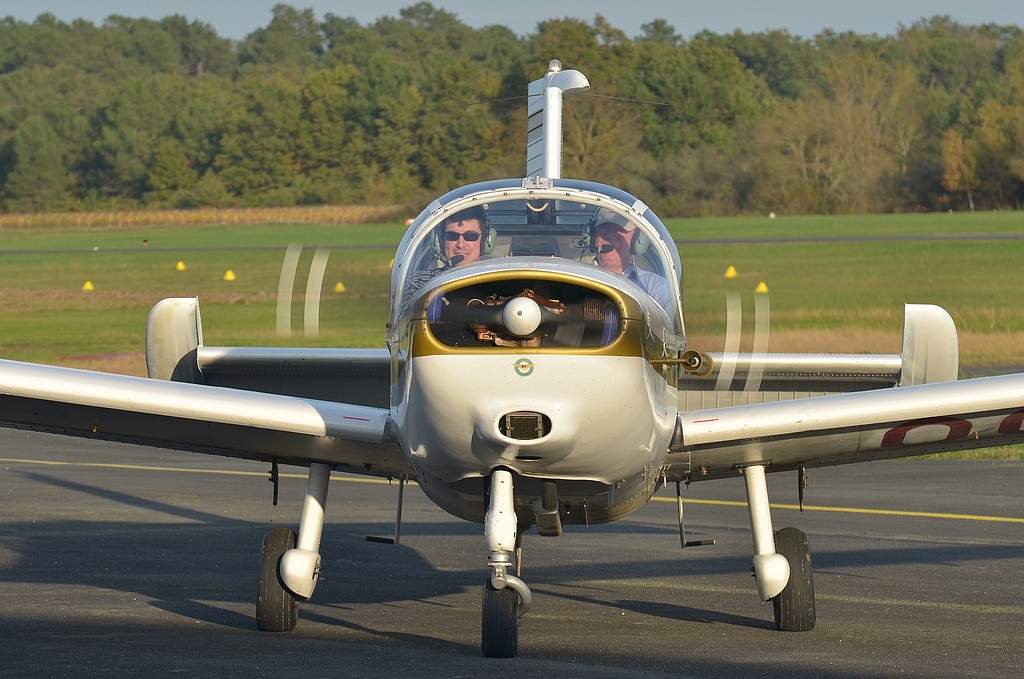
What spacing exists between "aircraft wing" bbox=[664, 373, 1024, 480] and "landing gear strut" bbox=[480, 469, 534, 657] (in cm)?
145

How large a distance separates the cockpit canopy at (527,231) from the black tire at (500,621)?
156cm

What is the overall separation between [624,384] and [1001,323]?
105 feet

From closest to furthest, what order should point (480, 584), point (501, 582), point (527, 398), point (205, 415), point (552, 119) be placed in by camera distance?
point (527, 398) → point (501, 582) → point (205, 415) → point (480, 584) → point (552, 119)

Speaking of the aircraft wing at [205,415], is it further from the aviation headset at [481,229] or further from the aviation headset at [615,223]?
the aviation headset at [615,223]

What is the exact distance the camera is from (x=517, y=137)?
248ft

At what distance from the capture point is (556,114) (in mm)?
10531

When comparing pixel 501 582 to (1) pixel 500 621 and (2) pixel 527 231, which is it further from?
(2) pixel 527 231

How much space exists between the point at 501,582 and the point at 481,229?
1966mm

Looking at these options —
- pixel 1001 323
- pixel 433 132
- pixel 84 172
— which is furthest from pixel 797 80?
pixel 1001 323

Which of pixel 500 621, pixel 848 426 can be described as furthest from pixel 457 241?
pixel 848 426

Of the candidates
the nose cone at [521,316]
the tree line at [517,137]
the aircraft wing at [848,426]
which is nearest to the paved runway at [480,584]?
the aircraft wing at [848,426]

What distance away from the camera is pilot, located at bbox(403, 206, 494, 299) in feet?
24.3

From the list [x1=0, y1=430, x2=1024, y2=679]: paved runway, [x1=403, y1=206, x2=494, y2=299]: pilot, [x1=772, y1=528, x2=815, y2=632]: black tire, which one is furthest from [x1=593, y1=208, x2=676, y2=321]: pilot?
[x1=0, y1=430, x2=1024, y2=679]: paved runway

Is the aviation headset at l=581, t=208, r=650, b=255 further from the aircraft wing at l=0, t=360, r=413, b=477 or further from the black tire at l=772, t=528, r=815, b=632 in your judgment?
the black tire at l=772, t=528, r=815, b=632
